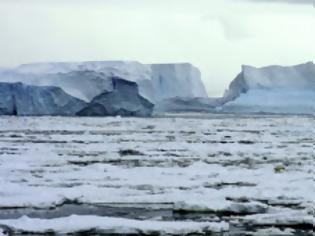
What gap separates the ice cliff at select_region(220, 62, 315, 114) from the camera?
1314 inches

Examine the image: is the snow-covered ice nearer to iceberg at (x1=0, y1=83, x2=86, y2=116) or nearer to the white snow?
the white snow

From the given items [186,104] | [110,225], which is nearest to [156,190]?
[110,225]

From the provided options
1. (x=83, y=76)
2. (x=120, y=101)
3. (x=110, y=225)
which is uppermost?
(x=83, y=76)

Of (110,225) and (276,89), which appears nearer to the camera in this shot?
(110,225)

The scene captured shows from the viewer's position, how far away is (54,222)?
6145 millimetres

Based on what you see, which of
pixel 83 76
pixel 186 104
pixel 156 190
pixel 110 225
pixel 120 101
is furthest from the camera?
pixel 186 104

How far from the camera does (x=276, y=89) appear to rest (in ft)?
111

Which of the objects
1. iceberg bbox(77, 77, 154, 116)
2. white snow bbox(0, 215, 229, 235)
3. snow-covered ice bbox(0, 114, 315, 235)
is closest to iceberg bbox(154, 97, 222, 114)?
iceberg bbox(77, 77, 154, 116)

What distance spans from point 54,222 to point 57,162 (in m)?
5.90

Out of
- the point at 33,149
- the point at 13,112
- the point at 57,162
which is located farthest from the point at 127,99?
the point at 57,162

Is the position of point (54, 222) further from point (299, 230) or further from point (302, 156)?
point (302, 156)

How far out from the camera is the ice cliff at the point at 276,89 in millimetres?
33375

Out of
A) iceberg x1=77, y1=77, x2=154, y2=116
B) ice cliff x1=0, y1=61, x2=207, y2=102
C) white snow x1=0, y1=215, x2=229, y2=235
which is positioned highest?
ice cliff x1=0, y1=61, x2=207, y2=102

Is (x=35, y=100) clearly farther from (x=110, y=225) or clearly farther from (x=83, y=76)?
(x=110, y=225)
